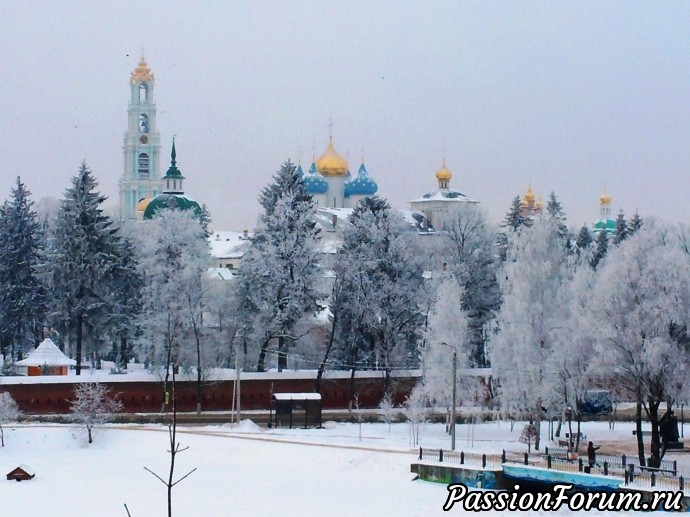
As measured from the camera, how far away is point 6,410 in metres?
57.8

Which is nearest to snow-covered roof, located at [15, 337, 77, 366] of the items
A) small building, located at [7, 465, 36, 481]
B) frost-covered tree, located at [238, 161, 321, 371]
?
frost-covered tree, located at [238, 161, 321, 371]

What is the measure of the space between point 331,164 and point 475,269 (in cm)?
7970

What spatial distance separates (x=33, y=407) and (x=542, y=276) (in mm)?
24166

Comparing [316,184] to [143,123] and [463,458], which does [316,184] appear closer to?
[143,123]

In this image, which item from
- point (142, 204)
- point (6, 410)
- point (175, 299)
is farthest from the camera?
point (142, 204)

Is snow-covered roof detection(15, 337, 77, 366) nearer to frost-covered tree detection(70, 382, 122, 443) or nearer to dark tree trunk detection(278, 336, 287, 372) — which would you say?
frost-covered tree detection(70, 382, 122, 443)

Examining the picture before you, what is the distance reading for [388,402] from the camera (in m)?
62.2

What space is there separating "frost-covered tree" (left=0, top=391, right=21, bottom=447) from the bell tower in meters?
115

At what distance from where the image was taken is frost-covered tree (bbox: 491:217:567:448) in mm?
55469

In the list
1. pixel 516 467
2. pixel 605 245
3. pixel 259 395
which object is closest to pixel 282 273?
pixel 259 395

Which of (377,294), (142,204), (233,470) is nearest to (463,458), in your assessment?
(233,470)

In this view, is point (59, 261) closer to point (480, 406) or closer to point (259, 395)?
point (259, 395)

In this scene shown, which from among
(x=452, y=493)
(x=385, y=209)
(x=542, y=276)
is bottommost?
(x=452, y=493)

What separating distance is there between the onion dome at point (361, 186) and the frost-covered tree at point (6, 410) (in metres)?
94.6
